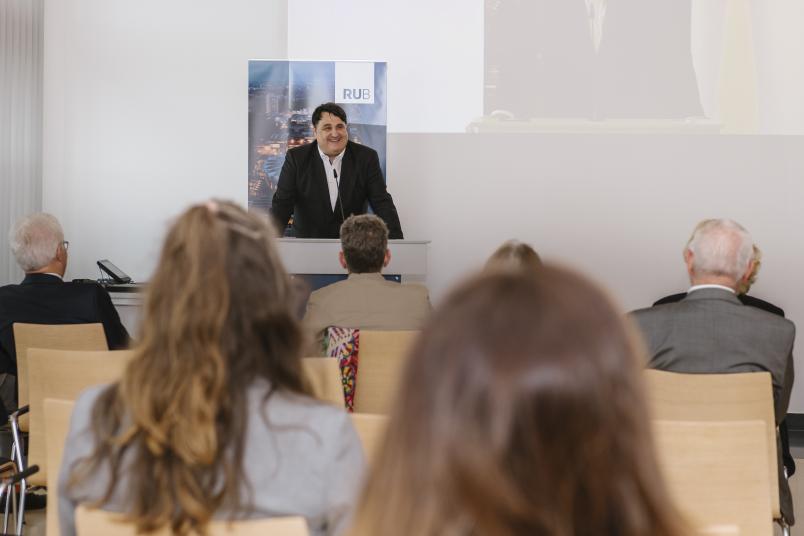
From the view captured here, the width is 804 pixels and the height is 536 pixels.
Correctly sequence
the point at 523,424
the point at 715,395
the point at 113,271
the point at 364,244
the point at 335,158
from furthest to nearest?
the point at 113,271 → the point at 335,158 → the point at 364,244 → the point at 715,395 → the point at 523,424

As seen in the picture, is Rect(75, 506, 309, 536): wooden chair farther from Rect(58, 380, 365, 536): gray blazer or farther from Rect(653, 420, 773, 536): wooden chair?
Rect(653, 420, 773, 536): wooden chair

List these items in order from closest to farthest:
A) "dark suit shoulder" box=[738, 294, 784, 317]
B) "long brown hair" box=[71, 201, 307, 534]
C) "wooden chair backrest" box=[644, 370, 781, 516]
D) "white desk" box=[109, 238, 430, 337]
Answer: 1. "long brown hair" box=[71, 201, 307, 534]
2. "wooden chair backrest" box=[644, 370, 781, 516]
3. "dark suit shoulder" box=[738, 294, 784, 317]
4. "white desk" box=[109, 238, 430, 337]

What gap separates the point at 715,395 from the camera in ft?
8.53

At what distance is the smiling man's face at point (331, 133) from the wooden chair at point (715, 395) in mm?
Answer: 3827

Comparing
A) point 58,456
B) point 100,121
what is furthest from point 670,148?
point 58,456

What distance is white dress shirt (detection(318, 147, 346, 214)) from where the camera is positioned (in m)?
6.25

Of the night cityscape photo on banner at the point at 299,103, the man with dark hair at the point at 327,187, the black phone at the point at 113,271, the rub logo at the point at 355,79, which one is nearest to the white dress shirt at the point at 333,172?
the man with dark hair at the point at 327,187

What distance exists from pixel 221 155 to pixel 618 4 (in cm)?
288

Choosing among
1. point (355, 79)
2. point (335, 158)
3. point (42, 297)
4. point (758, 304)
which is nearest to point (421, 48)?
point (355, 79)

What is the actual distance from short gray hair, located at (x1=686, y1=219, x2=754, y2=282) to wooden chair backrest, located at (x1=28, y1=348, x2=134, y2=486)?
5.89 ft

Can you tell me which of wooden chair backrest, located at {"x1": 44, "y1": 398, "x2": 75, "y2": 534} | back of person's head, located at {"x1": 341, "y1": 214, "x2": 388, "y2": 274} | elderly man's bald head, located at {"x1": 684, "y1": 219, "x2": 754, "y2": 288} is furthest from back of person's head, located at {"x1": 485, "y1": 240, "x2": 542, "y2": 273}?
wooden chair backrest, located at {"x1": 44, "y1": 398, "x2": 75, "y2": 534}

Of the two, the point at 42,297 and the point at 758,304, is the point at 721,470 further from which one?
the point at 42,297

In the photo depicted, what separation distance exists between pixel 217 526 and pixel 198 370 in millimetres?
223

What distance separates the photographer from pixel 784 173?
6.39 m
